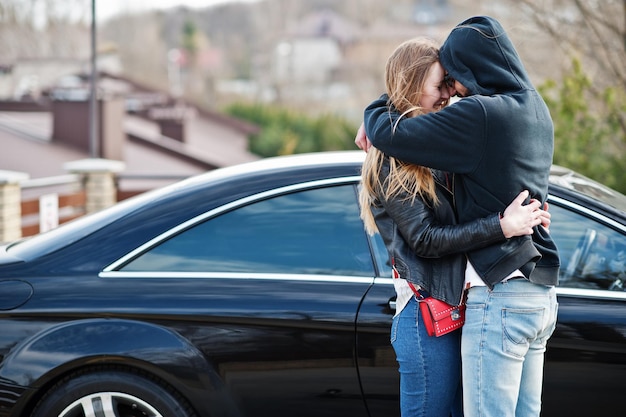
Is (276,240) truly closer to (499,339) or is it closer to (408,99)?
(408,99)

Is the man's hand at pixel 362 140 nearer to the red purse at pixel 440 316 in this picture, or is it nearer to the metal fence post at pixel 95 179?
the red purse at pixel 440 316

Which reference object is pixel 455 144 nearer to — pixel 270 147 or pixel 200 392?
pixel 200 392

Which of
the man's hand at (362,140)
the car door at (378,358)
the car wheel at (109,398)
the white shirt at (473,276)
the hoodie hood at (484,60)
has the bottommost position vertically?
the car wheel at (109,398)

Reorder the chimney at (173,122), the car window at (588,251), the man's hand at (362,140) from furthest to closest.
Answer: the chimney at (173,122) < the car window at (588,251) < the man's hand at (362,140)

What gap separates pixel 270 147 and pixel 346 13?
104 meters

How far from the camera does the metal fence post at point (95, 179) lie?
410 inches

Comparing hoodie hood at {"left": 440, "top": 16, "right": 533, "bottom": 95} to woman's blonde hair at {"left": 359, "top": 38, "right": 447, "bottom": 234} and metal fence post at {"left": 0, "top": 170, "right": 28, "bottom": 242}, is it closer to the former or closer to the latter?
woman's blonde hair at {"left": 359, "top": 38, "right": 447, "bottom": 234}

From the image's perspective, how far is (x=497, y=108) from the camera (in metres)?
2.38

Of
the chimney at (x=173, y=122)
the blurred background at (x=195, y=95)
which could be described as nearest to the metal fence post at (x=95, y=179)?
the blurred background at (x=195, y=95)

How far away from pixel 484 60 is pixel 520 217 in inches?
18.6

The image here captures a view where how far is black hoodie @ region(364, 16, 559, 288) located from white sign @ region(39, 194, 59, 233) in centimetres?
682

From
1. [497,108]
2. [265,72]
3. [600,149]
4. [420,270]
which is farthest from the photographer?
[265,72]

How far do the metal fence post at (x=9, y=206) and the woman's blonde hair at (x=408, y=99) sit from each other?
684 centimetres

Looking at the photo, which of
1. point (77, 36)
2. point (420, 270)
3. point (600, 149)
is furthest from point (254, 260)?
point (77, 36)
